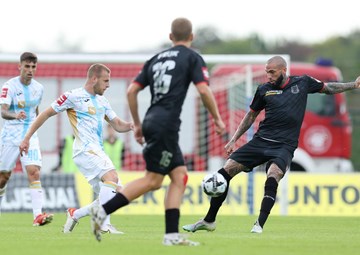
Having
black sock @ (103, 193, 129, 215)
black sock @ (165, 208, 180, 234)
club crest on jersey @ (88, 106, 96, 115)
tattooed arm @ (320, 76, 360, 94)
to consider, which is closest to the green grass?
black sock @ (165, 208, 180, 234)

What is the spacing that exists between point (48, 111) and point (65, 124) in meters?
13.6

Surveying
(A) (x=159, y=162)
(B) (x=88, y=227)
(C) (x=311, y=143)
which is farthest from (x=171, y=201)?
(C) (x=311, y=143)

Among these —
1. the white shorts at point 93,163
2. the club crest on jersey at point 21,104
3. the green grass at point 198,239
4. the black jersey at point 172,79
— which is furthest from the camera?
the club crest on jersey at point 21,104

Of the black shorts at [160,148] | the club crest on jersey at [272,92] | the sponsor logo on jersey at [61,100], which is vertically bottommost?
the black shorts at [160,148]

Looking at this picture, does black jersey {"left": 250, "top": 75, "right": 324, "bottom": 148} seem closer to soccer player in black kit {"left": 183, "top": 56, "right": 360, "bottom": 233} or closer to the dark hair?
soccer player in black kit {"left": 183, "top": 56, "right": 360, "bottom": 233}

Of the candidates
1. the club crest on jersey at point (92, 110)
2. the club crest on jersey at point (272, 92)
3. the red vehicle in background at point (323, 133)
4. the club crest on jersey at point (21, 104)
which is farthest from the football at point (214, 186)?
the red vehicle in background at point (323, 133)

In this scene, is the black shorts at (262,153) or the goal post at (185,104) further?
the goal post at (185,104)

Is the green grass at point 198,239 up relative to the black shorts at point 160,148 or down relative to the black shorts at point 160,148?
down

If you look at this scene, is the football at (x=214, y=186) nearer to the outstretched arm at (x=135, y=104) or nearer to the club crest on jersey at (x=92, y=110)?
the club crest on jersey at (x=92, y=110)

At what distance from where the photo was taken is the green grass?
1002 cm

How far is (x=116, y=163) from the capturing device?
22859mm

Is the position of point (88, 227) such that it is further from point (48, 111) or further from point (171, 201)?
point (171, 201)

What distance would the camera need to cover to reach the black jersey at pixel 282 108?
44.0ft

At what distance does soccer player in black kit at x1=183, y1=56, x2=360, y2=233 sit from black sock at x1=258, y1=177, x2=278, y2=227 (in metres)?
0.02
